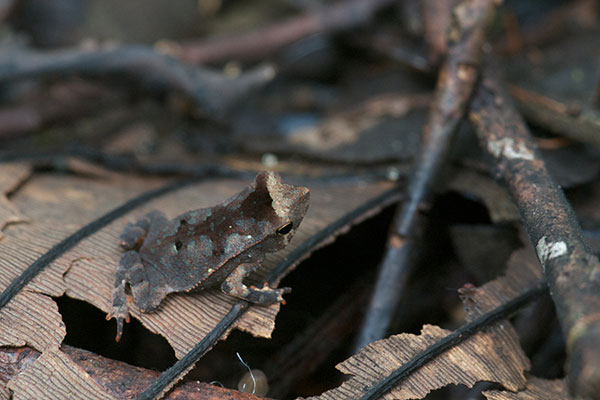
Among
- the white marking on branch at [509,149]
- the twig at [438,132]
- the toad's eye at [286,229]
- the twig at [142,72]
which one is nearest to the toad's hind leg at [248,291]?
Answer: the toad's eye at [286,229]

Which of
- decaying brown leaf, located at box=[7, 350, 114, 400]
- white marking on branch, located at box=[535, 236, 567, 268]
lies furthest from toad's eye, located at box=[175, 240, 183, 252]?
white marking on branch, located at box=[535, 236, 567, 268]

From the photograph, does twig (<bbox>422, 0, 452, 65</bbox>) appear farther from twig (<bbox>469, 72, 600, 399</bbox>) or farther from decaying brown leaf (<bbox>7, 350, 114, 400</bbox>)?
decaying brown leaf (<bbox>7, 350, 114, 400</bbox>)

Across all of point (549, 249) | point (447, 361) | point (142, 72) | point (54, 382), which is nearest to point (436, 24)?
point (142, 72)

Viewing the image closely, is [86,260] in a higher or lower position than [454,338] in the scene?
higher

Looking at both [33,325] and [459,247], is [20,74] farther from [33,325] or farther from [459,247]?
[459,247]

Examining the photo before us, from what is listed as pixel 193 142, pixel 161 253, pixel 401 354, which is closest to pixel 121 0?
pixel 193 142

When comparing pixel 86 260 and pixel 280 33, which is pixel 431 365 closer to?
pixel 86 260

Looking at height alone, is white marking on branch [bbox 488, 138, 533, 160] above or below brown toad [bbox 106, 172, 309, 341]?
above
